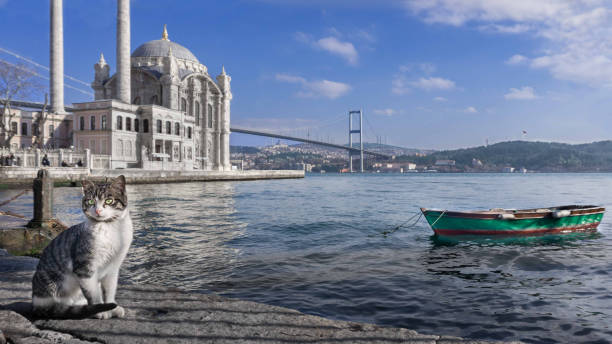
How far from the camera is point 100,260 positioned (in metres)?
1.96

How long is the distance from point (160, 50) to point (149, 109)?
565 inches

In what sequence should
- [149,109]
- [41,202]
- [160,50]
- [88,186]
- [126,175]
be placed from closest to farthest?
[88,186], [41,202], [126,175], [149,109], [160,50]


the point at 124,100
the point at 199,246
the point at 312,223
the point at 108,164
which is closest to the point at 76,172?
the point at 108,164

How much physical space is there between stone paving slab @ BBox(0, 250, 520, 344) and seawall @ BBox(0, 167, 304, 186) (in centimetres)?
1256

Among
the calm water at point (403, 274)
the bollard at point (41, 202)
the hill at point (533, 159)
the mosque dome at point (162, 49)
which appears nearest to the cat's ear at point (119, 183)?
the calm water at point (403, 274)

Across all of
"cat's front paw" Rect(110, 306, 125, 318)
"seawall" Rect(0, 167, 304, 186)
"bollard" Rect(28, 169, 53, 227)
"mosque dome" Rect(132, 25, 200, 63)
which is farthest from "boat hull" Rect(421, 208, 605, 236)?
"mosque dome" Rect(132, 25, 200, 63)

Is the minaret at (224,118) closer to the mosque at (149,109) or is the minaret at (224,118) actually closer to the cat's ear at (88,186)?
the mosque at (149,109)

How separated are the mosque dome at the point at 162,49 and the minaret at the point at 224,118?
16.1 ft

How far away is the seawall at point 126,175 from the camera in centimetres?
1825

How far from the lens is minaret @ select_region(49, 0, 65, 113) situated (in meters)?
31.0

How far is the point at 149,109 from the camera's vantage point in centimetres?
3231

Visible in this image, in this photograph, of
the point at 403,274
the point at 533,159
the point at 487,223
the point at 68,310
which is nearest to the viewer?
the point at 68,310

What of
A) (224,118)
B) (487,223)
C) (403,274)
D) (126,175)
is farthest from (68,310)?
(224,118)

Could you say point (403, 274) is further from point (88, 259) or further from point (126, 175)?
point (126, 175)
